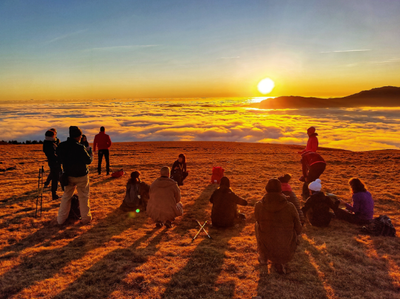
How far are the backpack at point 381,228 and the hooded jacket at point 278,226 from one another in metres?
3.09

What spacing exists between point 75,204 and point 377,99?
741 feet

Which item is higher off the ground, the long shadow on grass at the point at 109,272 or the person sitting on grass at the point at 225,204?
the person sitting on grass at the point at 225,204

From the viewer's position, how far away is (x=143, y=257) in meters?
5.21

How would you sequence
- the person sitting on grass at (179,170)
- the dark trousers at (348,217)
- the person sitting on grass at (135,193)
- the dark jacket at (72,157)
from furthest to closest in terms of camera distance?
the person sitting on grass at (179,170) → the person sitting on grass at (135,193) → the dark trousers at (348,217) → the dark jacket at (72,157)

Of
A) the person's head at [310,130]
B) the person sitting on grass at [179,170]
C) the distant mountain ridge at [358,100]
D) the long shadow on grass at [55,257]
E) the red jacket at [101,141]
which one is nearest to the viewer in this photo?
the long shadow on grass at [55,257]

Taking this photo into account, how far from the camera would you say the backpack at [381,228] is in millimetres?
6094

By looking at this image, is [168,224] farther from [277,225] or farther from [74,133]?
[74,133]

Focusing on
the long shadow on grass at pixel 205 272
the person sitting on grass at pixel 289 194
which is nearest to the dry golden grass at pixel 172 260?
the long shadow on grass at pixel 205 272

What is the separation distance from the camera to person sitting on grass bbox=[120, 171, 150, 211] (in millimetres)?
7762

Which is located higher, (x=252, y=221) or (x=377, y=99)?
(x=377, y=99)

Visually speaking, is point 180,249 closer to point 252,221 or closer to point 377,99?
point 252,221

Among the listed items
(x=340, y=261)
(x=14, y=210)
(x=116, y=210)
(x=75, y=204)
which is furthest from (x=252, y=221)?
(x=14, y=210)

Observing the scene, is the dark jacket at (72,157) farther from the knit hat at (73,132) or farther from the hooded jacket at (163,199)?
the hooded jacket at (163,199)

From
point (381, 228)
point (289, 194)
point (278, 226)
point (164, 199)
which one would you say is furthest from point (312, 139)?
point (164, 199)
